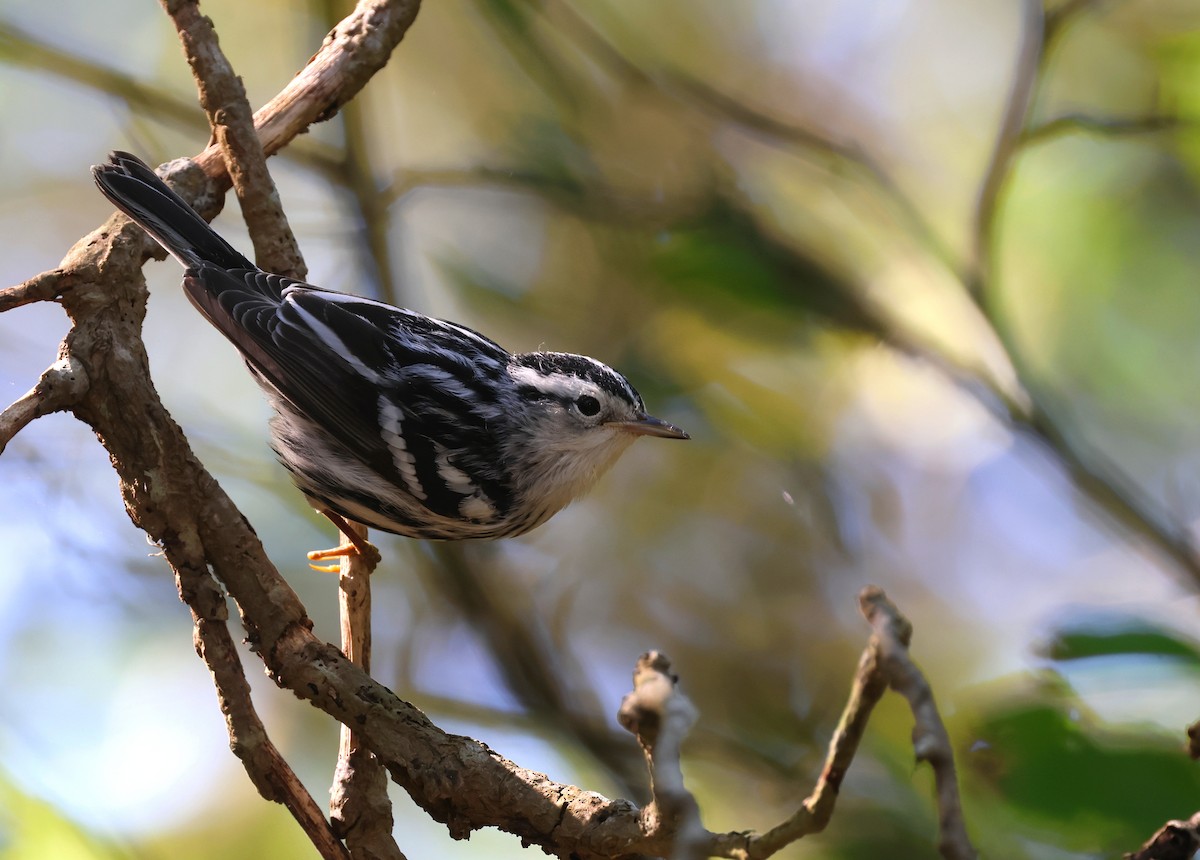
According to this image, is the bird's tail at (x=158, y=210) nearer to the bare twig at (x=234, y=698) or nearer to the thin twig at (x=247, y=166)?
the thin twig at (x=247, y=166)

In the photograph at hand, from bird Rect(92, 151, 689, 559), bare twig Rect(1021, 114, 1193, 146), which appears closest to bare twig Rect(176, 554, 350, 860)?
bird Rect(92, 151, 689, 559)

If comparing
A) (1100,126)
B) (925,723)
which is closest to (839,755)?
(925,723)

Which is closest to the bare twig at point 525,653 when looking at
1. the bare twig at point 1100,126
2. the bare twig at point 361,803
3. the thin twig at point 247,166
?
the thin twig at point 247,166

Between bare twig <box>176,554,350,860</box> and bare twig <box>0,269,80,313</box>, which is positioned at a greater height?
bare twig <box>0,269,80,313</box>

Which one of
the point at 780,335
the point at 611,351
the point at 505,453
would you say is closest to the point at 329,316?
the point at 505,453

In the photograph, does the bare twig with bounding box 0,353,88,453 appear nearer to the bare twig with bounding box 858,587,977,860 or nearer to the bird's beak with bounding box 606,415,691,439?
the bird's beak with bounding box 606,415,691,439

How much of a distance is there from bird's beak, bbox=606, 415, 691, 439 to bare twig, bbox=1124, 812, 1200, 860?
1.02 metres

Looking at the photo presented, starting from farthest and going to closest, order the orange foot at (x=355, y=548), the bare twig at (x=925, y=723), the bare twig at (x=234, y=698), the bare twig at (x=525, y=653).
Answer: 1. the bare twig at (x=525, y=653)
2. the orange foot at (x=355, y=548)
3. the bare twig at (x=234, y=698)
4. the bare twig at (x=925, y=723)

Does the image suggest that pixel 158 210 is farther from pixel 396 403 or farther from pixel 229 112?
pixel 396 403

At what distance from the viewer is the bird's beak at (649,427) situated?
6.04ft

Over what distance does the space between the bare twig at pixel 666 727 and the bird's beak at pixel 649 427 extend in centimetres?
94

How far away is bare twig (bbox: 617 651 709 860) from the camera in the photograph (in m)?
0.83

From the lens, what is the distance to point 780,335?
2.77 metres

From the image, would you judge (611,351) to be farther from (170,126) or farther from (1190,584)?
(1190,584)
